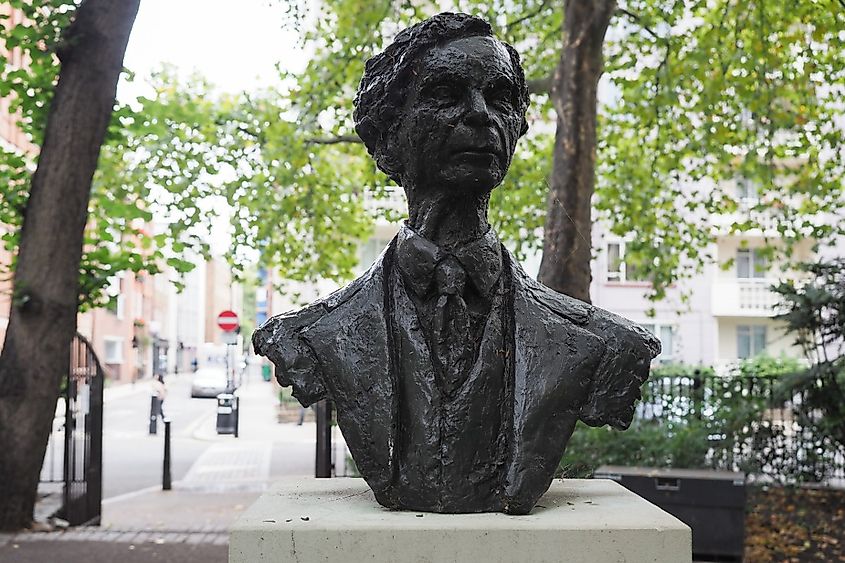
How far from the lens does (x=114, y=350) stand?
36562mm

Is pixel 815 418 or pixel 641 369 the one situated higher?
pixel 641 369

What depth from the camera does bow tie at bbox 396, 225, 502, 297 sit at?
293 centimetres

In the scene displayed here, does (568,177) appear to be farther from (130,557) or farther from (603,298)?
(603,298)

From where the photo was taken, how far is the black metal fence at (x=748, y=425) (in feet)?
31.4

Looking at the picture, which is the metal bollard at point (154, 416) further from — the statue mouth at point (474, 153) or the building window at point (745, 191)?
the statue mouth at point (474, 153)

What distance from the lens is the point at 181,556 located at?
7.36 metres

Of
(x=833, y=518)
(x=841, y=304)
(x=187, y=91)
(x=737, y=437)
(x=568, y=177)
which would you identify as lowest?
(x=833, y=518)

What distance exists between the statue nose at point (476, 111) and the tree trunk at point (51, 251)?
5.95m

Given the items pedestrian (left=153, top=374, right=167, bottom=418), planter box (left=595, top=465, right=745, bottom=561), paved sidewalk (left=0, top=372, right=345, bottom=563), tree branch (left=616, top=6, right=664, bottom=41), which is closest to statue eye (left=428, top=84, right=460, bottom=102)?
paved sidewalk (left=0, top=372, right=345, bottom=563)

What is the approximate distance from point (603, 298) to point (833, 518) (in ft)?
41.6

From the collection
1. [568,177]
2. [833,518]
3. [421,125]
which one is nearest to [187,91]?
[568,177]

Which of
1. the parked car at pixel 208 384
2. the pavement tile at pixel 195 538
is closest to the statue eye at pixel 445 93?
the pavement tile at pixel 195 538

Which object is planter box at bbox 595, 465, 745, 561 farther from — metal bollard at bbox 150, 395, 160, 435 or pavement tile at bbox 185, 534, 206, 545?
metal bollard at bbox 150, 395, 160, 435

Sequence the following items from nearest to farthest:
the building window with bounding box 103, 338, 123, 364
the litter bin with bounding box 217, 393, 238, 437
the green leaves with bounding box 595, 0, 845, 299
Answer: the green leaves with bounding box 595, 0, 845, 299 < the litter bin with bounding box 217, 393, 238, 437 < the building window with bounding box 103, 338, 123, 364
